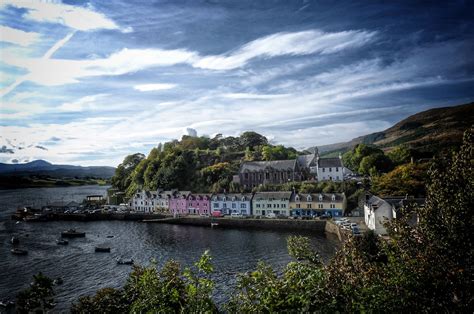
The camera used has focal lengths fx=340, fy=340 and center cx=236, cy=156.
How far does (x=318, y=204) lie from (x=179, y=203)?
77.0 ft

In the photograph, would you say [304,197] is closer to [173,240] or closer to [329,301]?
[173,240]

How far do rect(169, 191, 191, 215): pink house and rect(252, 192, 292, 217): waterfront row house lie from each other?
492 inches

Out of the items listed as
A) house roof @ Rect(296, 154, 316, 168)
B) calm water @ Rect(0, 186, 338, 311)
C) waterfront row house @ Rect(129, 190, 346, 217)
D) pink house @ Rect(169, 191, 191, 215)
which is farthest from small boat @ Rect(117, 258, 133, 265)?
house roof @ Rect(296, 154, 316, 168)

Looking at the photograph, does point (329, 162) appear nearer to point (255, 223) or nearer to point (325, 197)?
point (325, 197)

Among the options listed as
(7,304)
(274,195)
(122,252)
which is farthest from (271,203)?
(7,304)

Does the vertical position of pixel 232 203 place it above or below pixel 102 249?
above

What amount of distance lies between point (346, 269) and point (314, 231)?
3451 centimetres

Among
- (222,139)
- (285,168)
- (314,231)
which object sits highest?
(222,139)

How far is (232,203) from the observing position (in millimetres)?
51781

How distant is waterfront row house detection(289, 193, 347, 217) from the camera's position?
148 ft

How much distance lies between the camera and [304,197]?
47.0 metres

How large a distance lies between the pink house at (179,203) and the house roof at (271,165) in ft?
40.0

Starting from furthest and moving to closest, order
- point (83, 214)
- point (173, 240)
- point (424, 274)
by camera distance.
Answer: point (83, 214), point (173, 240), point (424, 274)

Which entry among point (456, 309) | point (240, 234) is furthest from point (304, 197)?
point (456, 309)
